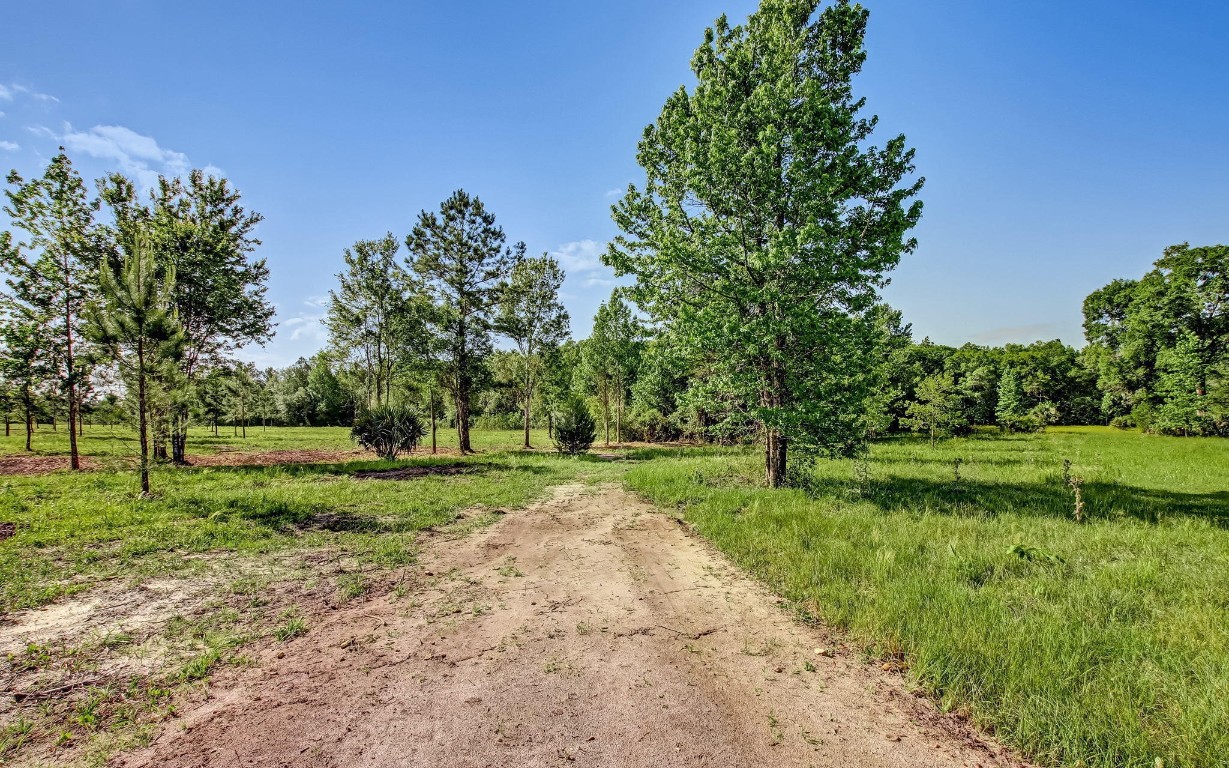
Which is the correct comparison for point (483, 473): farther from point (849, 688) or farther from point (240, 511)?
point (849, 688)

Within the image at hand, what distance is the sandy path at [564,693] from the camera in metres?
3.06

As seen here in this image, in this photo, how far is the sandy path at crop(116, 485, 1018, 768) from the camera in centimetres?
306

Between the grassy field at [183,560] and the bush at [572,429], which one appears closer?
the grassy field at [183,560]

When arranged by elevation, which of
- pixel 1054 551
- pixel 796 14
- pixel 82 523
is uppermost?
pixel 796 14

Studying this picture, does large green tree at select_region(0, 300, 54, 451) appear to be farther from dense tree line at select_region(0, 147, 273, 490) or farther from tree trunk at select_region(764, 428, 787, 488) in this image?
tree trunk at select_region(764, 428, 787, 488)

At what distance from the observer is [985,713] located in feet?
11.2

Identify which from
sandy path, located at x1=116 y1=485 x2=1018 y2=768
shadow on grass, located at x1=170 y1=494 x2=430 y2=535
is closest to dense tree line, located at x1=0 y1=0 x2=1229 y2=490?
shadow on grass, located at x1=170 y1=494 x2=430 y2=535

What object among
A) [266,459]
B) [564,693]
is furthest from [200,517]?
[266,459]

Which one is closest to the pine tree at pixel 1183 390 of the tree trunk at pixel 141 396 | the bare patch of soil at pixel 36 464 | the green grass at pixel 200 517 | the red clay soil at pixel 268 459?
the green grass at pixel 200 517

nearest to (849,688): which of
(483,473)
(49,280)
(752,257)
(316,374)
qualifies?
(752,257)

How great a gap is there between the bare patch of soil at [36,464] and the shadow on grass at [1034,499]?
25018 mm

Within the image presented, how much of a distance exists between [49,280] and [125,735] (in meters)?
24.3

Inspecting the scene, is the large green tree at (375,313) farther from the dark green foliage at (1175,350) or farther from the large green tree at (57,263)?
the dark green foliage at (1175,350)

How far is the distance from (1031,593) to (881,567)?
154 centimetres
